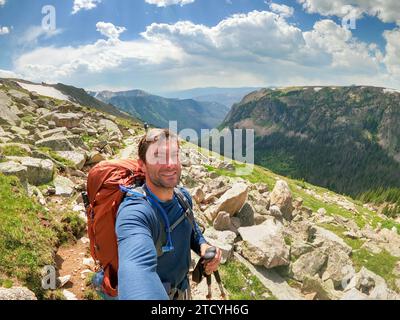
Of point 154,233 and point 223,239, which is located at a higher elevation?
point 154,233

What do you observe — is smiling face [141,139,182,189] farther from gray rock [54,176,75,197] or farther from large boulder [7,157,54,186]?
large boulder [7,157,54,186]

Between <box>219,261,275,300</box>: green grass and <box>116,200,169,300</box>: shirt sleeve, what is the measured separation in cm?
941

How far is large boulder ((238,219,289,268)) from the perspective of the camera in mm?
15148

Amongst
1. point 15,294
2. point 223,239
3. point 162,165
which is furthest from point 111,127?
point 162,165

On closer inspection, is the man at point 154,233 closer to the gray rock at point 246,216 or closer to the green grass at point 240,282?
the green grass at point 240,282

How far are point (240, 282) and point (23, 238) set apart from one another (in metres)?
8.00

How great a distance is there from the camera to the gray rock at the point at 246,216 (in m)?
19.0

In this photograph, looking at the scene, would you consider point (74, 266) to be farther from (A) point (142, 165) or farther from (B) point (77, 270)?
(A) point (142, 165)

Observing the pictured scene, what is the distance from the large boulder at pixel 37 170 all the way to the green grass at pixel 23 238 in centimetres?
318

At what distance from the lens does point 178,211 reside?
16.7 ft

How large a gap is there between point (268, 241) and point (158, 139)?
1228 cm

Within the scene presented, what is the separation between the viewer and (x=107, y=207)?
16.0 ft

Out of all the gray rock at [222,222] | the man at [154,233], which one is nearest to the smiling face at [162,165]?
the man at [154,233]

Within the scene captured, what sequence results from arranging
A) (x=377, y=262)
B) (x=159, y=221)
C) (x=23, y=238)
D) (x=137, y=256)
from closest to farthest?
1. (x=137, y=256)
2. (x=159, y=221)
3. (x=23, y=238)
4. (x=377, y=262)
